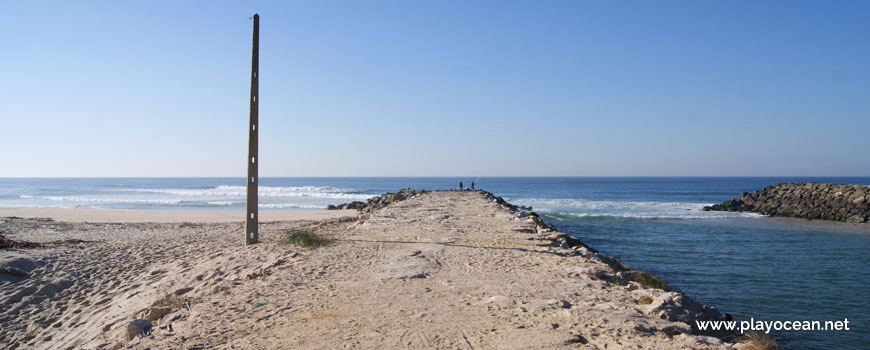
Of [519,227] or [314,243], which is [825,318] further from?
[314,243]

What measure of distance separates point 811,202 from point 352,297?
103 feet

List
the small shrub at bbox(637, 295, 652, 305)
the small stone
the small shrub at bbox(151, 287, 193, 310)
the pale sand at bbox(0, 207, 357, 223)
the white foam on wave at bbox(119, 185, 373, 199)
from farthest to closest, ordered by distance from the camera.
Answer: the white foam on wave at bbox(119, 185, 373, 199)
the pale sand at bbox(0, 207, 357, 223)
the small shrub at bbox(151, 287, 193, 310)
the small shrub at bbox(637, 295, 652, 305)
the small stone

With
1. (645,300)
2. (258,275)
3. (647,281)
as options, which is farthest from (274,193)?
(645,300)

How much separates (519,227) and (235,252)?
628 centimetres

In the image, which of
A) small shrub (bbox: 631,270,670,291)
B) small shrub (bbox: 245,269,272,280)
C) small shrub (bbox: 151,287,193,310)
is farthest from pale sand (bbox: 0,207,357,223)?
small shrub (bbox: 631,270,670,291)

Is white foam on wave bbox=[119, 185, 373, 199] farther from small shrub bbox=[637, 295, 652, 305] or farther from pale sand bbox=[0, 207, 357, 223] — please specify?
small shrub bbox=[637, 295, 652, 305]

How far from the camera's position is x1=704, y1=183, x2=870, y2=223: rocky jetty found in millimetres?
23844

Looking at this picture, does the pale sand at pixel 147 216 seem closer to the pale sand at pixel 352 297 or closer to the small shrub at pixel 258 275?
the pale sand at pixel 352 297

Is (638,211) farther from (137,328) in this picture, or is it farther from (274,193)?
(274,193)

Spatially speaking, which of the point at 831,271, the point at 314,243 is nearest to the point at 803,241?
the point at 831,271

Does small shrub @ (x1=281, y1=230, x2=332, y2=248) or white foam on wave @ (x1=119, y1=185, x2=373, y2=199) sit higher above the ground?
small shrub @ (x1=281, y1=230, x2=332, y2=248)

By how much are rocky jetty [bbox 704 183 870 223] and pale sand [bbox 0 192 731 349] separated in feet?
74.0

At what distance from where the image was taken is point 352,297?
17.2 ft

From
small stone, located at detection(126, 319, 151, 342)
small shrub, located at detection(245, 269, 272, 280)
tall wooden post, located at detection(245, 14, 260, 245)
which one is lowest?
small stone, located at detection(126, 319, 151, 342)
